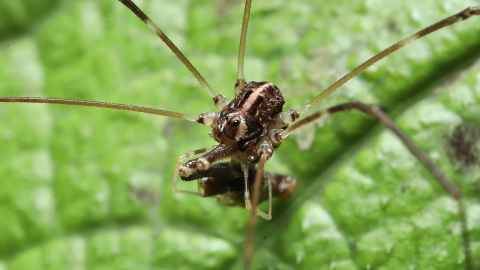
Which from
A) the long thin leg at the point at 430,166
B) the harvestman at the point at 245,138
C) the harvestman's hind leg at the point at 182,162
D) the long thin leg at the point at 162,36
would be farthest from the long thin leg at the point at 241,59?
the long thin leg at the point at 430,166

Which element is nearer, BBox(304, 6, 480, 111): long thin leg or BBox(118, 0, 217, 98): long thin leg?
BBox(304, 6, 480, 111): long thin leg

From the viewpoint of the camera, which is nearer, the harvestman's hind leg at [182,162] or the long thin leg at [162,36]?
the harvestman's hind leg at [182,162]

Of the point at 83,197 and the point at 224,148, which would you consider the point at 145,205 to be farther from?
the point at 224,148

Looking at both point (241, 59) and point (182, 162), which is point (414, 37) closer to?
point (241, 59)

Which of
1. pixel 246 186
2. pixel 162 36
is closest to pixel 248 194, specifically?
pixel 246 186

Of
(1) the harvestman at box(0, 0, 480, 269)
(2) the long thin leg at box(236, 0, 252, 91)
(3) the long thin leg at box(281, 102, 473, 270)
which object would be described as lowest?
(3) the long thin leg at box(281, 102, 473, 270)

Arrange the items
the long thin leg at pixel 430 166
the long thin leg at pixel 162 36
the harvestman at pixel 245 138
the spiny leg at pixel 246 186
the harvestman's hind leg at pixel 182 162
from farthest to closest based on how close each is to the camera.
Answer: the long thin leg at pixel 162 36
the harvestman's hind leg at pixel 182 162
the harvestman at pixel 245 138
the spiny leg at pixel 246 186
the long thin leg at pixel 430 166

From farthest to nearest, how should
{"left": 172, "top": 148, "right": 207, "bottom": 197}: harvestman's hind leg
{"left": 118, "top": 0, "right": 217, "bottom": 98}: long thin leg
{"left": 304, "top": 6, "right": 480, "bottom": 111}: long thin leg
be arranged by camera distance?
{"left": 118, "top": 0, "right": 217, "bottom": 98}: long thin leg < {"left": 172, "top": 148, "right": 207, "bottom": 197}: harvestman's hind leg < {"left": 304, "top": 6, "right": 480, "bottom": 111}: long thin leg

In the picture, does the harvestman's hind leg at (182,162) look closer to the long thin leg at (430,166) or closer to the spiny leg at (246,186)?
the spiny leg at (246,186)

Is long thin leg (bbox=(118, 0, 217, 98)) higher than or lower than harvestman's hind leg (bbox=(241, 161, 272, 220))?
higher

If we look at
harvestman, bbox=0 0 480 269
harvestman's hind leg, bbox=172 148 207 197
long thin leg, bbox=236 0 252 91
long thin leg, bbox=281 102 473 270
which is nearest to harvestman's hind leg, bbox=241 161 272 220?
harvestman, bbox=0 0 480 269

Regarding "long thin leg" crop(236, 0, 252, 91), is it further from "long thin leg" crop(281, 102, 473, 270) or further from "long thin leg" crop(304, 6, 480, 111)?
"long thin leg" crop(281, 102, 473, 270)
